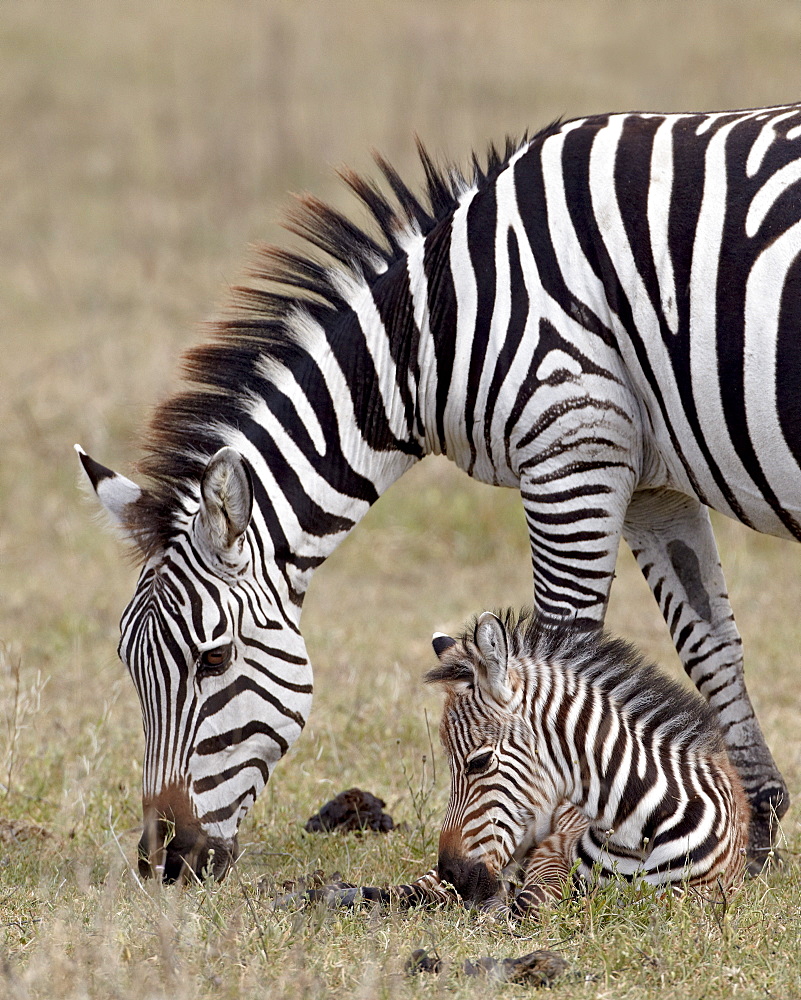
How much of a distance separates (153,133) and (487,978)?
19294 millimetres

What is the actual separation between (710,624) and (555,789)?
1253 millimetres

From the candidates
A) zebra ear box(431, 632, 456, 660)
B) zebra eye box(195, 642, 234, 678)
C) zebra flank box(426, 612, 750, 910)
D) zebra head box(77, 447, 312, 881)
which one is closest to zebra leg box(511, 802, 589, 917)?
zebra flank box(426, 612, 750, 910)

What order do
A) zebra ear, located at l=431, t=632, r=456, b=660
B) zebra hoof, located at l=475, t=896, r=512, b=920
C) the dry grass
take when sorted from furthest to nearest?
zebra ear, located at l=431, t=632, r=456, b=660 → zebra hoof, located at l=475, t=896, r=512, b=920 → the dry grass

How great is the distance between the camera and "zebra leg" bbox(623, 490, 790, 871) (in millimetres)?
5055

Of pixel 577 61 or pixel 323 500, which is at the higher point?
pixel 577 61

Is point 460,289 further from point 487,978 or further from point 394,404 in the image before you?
point 487,978

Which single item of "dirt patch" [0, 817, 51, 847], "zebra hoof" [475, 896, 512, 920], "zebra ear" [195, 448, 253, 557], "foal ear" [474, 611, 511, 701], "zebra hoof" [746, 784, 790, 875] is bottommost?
"dirt patch" [0, 817, 51, 847]

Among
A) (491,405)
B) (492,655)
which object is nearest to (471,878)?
(492,655)

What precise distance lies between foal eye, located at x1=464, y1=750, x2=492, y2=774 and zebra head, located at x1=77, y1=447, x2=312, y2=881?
2.53 feet

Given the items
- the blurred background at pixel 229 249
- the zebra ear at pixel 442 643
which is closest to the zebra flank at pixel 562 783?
the zebra ear at pixel 442 643

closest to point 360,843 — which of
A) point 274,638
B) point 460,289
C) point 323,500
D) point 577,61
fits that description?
point 274,638

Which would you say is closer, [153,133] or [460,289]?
[460,289]

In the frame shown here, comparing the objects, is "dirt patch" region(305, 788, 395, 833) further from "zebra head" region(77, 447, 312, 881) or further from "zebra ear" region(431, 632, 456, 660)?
"zebra ear" region(431, 632, 456, 660)

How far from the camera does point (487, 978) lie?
3.45m
